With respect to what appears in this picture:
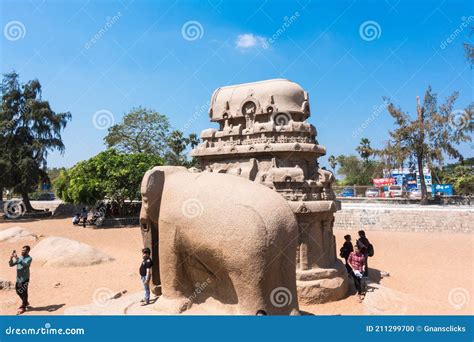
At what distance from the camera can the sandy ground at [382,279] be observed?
9.39 m

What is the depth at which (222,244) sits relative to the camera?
5.16 m

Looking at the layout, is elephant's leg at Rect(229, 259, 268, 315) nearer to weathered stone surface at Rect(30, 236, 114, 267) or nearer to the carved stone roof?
the carved stone roof

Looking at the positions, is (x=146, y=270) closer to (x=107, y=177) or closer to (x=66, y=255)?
(x=66, y=255)

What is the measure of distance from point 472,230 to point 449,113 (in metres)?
12.2

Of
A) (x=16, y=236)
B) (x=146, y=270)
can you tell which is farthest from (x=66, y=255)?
(x=146, y=270)

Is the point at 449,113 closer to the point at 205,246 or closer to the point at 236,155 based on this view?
the point at 236,155

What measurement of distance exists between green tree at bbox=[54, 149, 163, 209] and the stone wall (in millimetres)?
14666

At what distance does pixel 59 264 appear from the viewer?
13109mm

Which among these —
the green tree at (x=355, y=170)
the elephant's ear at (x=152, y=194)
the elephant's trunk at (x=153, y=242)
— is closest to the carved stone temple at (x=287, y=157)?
the elephant's trunk at (x=153, y=242)

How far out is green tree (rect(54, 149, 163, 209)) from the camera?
2298 centimetres

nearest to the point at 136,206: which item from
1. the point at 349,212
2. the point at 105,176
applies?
the point at 105,176

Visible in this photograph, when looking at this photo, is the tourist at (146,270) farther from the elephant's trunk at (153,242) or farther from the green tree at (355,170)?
the green tree at (355,170)

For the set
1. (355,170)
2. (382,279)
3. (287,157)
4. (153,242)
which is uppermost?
(355,170)

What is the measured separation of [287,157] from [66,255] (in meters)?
9.82
